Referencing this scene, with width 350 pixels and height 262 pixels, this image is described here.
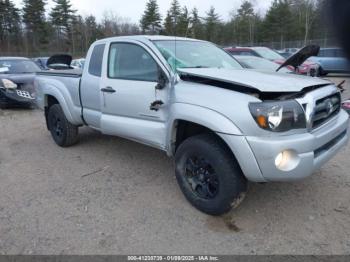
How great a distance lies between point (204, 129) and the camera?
3479 millimetres

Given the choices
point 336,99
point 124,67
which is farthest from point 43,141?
point 336,99

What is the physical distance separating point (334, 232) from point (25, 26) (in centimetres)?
5824

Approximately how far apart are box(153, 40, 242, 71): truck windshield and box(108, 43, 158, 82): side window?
0.21 m

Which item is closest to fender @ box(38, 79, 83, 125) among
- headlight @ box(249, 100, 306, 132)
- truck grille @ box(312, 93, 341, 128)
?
headlight @ box(249, 100, 306, 132)

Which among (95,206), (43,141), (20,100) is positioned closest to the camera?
(95,206)

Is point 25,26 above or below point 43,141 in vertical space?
above

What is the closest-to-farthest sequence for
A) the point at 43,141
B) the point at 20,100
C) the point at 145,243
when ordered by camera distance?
the point at 145,243 < the point at 43,141 < the point at 20,100

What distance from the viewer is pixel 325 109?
128 inches

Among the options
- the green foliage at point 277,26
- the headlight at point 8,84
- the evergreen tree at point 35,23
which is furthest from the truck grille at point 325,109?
the evergreen tree at point 35,23

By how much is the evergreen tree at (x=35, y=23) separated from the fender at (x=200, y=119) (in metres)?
54.1

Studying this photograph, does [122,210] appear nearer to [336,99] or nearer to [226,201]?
[226,201]

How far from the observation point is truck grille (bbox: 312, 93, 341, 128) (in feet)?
10.1

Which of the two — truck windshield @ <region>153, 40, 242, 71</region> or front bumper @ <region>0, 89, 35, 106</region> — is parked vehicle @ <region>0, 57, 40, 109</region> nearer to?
front bumper @ <region>0, 89, 35, 106</region>

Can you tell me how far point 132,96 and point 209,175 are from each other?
1413 millimetres
